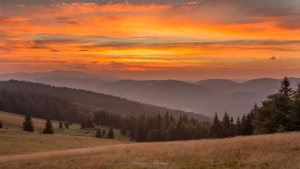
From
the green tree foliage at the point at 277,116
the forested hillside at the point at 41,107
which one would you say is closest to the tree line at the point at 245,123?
the green tree foliage at the point at 277,116

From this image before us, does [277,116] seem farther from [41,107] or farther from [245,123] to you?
[41,107]

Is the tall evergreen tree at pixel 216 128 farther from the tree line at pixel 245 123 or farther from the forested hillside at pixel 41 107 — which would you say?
the forested hillside at pixel 41 107

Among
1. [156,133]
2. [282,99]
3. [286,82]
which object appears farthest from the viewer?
[156,133]

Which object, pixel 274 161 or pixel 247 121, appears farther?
pixel 247 121

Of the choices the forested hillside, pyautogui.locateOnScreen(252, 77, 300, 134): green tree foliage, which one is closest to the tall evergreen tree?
pyautogui.locateOnScreen(252, 77, 300, 134): green tree foliage

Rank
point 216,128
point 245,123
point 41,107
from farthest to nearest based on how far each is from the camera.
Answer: point 41,107 → point 216,128 → point 245,123

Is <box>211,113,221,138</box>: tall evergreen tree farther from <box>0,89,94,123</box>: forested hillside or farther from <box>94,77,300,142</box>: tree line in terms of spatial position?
<box>0,89,94,123</box>: forested hillside

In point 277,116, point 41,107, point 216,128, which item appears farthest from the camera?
point 41,107

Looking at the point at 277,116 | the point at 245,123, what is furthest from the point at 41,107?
the point at 277,116

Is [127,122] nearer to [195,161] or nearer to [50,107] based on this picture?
[50,107]

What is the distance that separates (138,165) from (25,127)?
64586mm

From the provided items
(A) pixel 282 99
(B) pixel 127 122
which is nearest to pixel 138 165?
(A) pixel 282 99

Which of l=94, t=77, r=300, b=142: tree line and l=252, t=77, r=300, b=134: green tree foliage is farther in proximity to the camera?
l=94, t=77, r=300, b=142: tree line

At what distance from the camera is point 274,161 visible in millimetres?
12438
